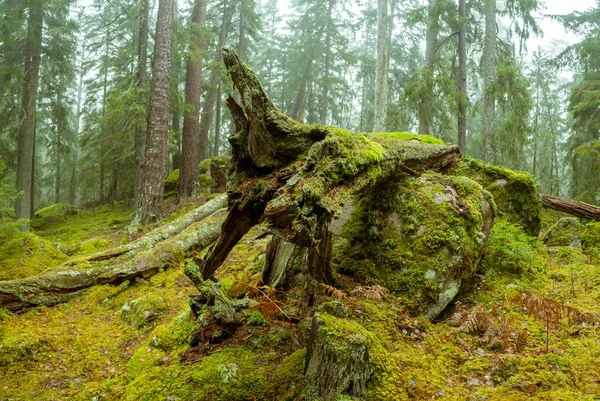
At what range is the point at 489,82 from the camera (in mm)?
13266

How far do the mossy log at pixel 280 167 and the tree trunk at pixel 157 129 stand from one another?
6.30 m

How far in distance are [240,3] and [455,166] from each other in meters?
17.5

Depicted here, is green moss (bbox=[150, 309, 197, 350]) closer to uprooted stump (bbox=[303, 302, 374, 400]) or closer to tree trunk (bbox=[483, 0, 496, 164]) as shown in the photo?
uprooted stump (bbox=[303, 302, 374, 400])

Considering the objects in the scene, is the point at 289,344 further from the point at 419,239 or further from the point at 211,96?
the point at 211,96

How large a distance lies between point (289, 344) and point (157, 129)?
786 centimetres

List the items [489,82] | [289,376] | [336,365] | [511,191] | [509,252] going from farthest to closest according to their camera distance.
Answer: [489,82]
[511,191]
[509,252]
[289,376]
[336,365]

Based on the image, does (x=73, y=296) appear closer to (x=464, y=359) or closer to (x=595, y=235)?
(x=464, y=359)

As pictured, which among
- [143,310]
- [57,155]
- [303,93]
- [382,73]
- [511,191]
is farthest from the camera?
[303,93]

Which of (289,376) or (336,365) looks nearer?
(336,365)

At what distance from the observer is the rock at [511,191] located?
7.02m

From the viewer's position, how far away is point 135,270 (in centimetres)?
612

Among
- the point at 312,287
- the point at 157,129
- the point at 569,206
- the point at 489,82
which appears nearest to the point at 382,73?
the point at 489,82

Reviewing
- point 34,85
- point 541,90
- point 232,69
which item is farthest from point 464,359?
point 541,90

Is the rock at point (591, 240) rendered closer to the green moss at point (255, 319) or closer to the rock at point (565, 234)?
the rock at point (565, 234)
